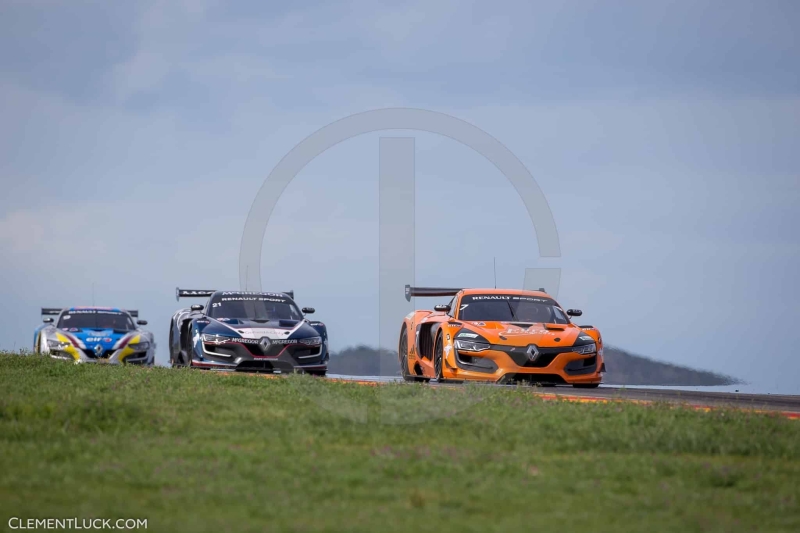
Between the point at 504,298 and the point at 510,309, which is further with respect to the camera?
the point at 504,298

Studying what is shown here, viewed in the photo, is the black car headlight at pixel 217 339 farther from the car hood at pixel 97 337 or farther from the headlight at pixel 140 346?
the headlight at pixel 140 346

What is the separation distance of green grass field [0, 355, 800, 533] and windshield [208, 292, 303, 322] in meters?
8.87

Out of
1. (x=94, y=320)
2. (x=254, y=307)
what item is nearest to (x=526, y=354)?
(x=254, y=307)

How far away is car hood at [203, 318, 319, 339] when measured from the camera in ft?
60.1

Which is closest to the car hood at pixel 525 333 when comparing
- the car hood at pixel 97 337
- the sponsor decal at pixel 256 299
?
the sponsor decal at pixel 256 299

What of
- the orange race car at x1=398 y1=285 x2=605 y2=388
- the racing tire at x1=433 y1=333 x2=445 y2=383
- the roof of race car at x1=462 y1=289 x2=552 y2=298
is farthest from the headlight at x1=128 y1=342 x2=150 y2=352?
the racing tire at x1=433 y1=333 x2=445 y2=383

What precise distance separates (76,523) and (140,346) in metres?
19.3

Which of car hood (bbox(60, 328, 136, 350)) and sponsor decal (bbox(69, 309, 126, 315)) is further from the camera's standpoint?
sponsor decal (bbox(69, 309, 126, 315))

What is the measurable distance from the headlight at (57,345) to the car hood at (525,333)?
39.3ft

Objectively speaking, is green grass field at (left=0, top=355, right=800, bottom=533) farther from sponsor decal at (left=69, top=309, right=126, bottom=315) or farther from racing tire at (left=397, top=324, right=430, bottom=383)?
sponsor decal at (left=69, top=309, right=126, bottom=315)

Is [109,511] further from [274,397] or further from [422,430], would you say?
[274,397]

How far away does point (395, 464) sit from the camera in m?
7.08

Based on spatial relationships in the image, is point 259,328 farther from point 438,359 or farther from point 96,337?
point 96,337

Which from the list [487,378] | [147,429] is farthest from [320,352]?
[147,429]
